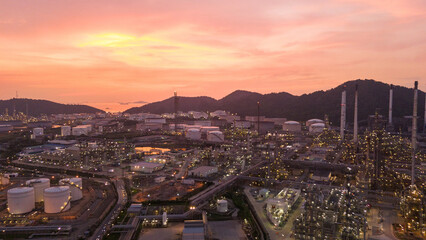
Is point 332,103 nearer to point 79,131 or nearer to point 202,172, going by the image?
point 79,131

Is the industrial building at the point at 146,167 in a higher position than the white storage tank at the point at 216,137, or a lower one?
lower

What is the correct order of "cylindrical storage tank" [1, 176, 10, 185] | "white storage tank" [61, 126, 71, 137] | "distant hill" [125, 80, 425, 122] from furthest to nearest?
"distant hill" [125, 80, 425, 122]
"white storage tank" [61, 126, 71, 137]
"cylindrical storage tank" [1, 176, 10, 185]

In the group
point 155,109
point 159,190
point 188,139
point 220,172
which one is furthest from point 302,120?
point 155,109

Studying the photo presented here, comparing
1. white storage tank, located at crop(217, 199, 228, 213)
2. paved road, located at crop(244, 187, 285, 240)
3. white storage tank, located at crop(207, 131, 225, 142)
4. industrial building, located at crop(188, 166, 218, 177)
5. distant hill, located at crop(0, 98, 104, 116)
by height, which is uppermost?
distant hill, located at crop(0, 98, 104, 116)

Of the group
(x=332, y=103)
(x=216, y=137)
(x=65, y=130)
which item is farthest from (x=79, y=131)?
(x=332, y=103)

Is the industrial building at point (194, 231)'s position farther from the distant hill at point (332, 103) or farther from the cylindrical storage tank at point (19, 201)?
the distant hill at point (332, 103)

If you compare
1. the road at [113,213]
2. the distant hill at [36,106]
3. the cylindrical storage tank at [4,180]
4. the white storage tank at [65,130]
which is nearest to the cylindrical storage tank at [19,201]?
the road at [113,213]

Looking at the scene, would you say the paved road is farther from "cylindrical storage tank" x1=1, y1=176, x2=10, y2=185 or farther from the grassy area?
"cylindrical storage tank" x1=1, y1=176, x2=10, y2=185

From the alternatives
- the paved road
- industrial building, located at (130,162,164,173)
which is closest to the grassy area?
the paved road
